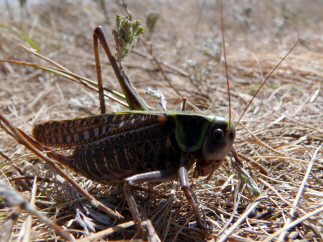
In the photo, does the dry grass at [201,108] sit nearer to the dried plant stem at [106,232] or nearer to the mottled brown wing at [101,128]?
the dried plant stem at [106,232]

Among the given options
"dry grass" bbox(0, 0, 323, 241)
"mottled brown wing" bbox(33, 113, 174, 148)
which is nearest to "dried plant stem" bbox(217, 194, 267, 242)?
"dry grass" bbox(0, 0, 323, 241)

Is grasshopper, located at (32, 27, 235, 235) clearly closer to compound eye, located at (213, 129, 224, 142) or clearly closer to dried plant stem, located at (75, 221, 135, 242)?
compound eye, located at (213, 129, 224, 142)

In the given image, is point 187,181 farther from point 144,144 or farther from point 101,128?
point 101,128

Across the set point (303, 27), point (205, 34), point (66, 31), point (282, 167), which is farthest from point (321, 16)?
point (282, 167)

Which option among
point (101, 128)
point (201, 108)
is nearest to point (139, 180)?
point (101, 128)

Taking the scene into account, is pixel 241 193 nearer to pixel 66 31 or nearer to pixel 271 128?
pixel 271 128

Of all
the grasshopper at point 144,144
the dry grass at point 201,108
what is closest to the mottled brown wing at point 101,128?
the grasshopper at point 144,144

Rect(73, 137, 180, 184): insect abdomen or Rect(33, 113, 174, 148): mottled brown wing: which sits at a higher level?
Rect(33, 113, 174, 148): mottled brown wing
